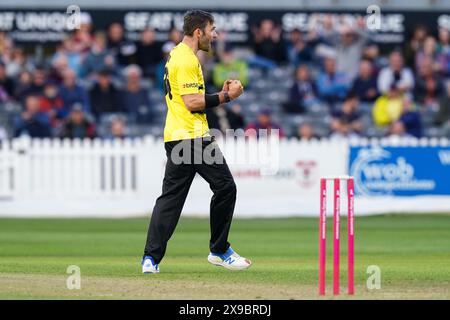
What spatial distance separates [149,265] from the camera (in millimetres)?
11055

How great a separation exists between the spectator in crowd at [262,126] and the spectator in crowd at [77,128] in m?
3.06

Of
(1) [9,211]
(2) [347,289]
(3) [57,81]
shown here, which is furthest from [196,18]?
(3) [57,81]

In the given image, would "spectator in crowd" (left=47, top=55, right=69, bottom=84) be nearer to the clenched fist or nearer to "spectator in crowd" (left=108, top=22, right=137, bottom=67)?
"spectator in crowd" (left=108, top=22, right=137, bottom=67)

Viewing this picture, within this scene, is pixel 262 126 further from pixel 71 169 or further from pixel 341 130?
pixel 71 169

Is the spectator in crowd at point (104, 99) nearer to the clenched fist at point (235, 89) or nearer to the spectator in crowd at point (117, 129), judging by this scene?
the spectator in crowd at point (117, 129)

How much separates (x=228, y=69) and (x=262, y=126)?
1.89m

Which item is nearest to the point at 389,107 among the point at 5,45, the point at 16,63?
the point at 16,63

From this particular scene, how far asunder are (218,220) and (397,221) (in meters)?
9.71

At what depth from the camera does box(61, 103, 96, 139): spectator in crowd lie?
77.0ft

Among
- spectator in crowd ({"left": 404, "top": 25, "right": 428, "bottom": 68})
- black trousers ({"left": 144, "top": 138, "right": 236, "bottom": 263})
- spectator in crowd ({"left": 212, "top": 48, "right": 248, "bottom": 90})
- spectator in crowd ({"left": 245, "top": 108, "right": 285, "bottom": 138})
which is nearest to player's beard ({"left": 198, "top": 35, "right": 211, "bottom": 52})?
black trousers ({"left": 144, "top": 138, "right": 236, "bottom": 263})

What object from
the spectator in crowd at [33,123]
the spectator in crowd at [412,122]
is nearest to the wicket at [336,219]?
the spectator in crowd at [33,123]

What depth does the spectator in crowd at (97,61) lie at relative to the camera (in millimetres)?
25312
